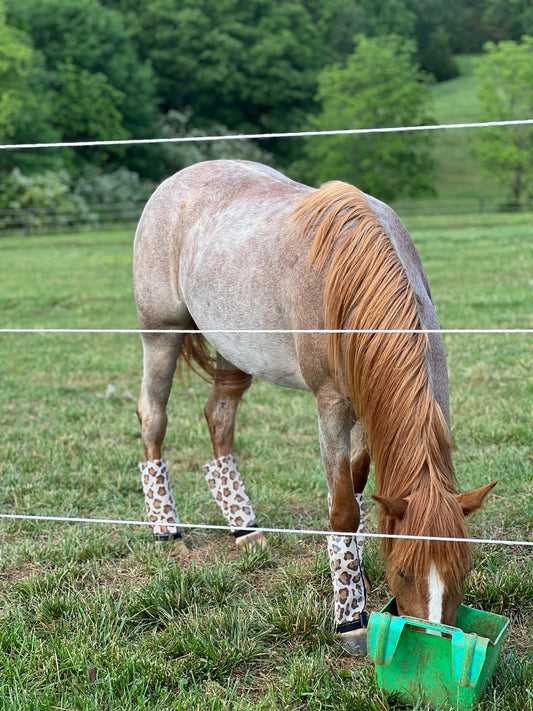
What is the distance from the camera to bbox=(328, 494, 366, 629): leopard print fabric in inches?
113

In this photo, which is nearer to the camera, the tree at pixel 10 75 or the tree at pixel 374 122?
the tree at pixel 10 75

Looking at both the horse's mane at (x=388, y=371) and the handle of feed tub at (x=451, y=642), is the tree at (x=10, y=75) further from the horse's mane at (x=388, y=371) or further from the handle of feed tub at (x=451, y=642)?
the handle of feed tub at (x=451, y=642)

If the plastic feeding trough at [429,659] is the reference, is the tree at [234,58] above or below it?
above

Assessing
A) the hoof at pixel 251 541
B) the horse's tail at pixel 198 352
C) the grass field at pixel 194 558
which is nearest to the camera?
the grass field at pixel 194 558

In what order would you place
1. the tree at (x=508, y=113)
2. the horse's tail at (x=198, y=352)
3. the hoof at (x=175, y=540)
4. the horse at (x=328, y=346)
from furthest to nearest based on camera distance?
the tree at (x=508, y=113)
the horse's tail at (x=198, y=352)
the hoof at (x=175, y=540)
the horse at (x=328, y=346)

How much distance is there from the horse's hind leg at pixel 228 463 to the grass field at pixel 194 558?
14cm

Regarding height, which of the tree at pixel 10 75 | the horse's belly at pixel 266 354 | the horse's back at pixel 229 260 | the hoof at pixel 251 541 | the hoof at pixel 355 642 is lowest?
the hoof at pixel 251 541

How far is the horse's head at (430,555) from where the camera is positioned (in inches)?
88.4

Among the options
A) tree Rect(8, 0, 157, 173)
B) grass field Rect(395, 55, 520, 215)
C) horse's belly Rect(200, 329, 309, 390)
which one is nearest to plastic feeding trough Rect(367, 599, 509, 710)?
horse's belly Rect(200, 329, 309, 390)

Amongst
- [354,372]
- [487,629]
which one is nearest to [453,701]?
[487,629]

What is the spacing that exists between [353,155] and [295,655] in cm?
3983

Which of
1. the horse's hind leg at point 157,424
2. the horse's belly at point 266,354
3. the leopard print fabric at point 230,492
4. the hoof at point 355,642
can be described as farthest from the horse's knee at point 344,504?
the horse's hind leg at point 157,424

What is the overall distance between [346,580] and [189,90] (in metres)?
46.3

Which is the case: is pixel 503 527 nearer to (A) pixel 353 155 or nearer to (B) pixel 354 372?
(B) pixel 354 372
